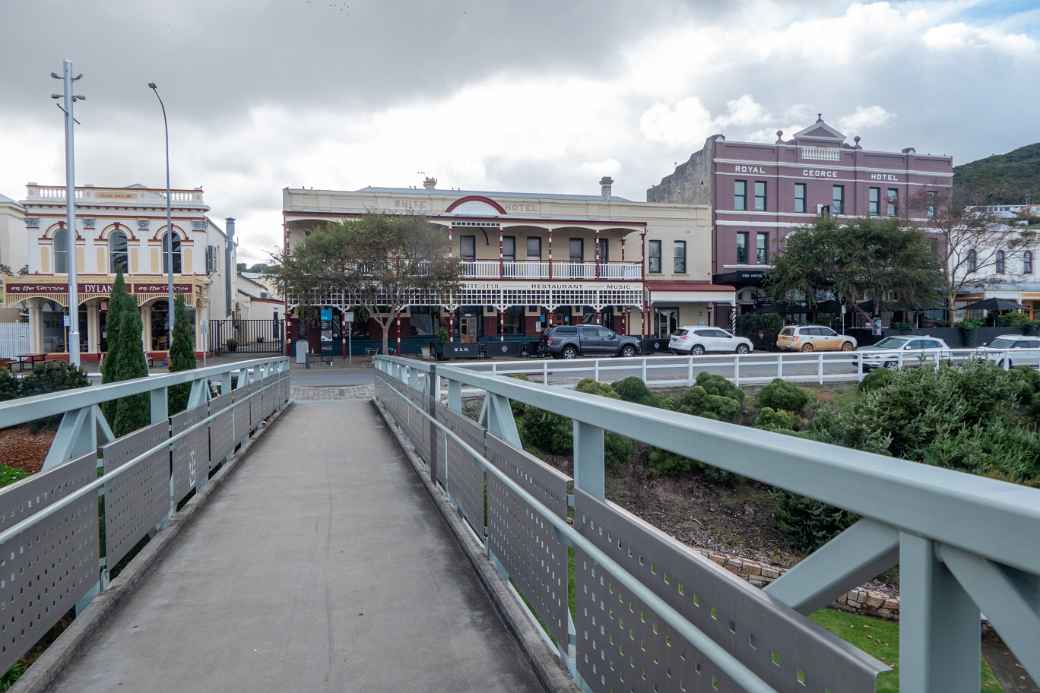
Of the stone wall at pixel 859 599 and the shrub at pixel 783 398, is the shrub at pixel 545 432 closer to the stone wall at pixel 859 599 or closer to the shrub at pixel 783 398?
the stone wall at pixel 859 599

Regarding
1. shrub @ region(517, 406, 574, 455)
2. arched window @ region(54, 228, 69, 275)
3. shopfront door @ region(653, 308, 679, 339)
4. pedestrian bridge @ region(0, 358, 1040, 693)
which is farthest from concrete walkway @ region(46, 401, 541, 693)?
shopfront door @ region(653, 308, 679, 339)

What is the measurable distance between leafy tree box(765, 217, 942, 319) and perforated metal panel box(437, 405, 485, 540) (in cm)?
3516

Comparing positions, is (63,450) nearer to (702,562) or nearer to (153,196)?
(702,562)

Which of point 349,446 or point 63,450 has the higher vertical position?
point 63,450

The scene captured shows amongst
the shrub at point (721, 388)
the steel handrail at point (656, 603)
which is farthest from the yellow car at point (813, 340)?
the steel handrail at point (656, 603)

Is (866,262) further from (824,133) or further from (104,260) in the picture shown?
(104,260)

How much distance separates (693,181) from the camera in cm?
4544

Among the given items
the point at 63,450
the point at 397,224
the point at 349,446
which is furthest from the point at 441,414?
the point at 397,224

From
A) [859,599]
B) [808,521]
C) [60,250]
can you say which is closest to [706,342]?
[808,521]

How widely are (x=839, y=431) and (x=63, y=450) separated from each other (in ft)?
35.2

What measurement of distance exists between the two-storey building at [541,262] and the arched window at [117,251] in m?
7.59

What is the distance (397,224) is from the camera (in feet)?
107

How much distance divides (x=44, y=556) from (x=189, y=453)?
317 centimetres

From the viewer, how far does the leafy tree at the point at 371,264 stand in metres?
32.1
